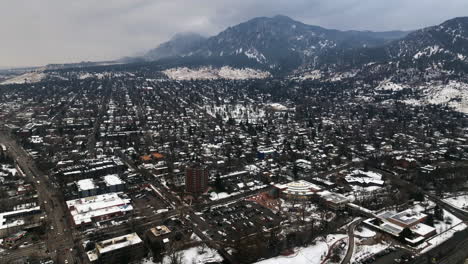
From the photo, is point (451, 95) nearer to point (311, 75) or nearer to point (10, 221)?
point (311, 75)

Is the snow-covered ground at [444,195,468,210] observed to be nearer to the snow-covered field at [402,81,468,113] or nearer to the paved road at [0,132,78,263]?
the paved road at [0,132,78,263]

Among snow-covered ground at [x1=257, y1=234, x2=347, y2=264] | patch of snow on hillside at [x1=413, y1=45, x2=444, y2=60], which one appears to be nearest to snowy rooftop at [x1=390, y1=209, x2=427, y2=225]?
snow-covered ground at [x1=257, y1=234, x2=347, y2=264]

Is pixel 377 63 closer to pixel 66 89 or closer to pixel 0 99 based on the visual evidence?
pixel 66 89

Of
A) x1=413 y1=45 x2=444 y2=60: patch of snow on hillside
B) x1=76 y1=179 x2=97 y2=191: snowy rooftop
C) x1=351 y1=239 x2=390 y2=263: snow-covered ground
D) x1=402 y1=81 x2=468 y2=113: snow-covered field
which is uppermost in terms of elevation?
x1=413 y1=45 x2=444 y2=60: patch of snow on hillside

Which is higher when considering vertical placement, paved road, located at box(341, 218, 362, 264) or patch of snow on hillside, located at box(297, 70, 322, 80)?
patch of snow on hillside, located at box(297, 70, 322, 80)

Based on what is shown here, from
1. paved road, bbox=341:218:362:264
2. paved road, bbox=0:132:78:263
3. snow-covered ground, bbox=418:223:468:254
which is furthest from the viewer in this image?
snow-covered ground, bbox=418:223:468:254

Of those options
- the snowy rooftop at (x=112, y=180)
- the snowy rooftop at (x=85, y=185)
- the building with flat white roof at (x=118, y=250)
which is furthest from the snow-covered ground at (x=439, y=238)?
the snowy rooftop at (x=85, y=185)

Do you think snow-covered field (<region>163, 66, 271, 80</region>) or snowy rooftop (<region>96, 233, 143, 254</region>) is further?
snow-covered field (<region>163, 66, 271, 80</region>)
